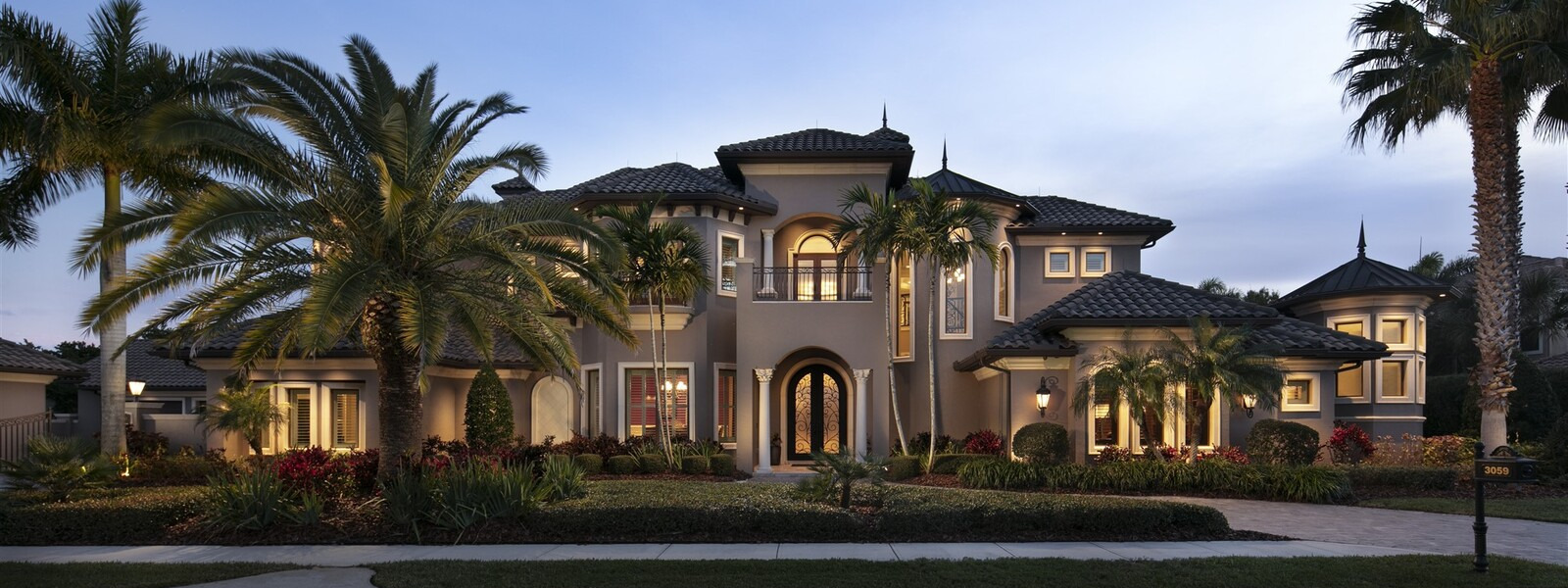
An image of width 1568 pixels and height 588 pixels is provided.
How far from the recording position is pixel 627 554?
11.0m

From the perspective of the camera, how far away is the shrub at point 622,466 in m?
19.1

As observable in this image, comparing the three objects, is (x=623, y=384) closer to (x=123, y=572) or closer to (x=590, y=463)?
(x=590, y=463)

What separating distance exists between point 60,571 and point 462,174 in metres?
6.49

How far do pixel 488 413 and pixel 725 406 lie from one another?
5.13 meters

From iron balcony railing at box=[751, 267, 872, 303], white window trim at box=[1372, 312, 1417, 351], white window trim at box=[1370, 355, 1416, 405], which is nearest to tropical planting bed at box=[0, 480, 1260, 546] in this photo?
iron balcony railing at box=[751, 267, 872, 303]

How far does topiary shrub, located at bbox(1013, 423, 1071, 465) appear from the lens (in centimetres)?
1827

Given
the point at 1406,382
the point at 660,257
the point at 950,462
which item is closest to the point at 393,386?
the point at 660,257

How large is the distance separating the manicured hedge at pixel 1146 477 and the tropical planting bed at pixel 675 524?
4.64 metres

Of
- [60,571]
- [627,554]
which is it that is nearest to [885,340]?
[627,554]

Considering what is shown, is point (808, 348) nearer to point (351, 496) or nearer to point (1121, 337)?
point (1121, 337)

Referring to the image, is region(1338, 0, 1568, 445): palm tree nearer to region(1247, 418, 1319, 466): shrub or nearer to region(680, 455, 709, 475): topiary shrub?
region(1247, 418, 1319, 466): shrub

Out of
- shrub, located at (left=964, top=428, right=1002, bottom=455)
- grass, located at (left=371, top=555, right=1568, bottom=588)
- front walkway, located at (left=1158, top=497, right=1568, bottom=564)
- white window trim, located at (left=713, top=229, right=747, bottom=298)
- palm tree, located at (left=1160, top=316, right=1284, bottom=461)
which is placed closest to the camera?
Result: grass, located at (left=371, top=555, right=1568, bottom=588)

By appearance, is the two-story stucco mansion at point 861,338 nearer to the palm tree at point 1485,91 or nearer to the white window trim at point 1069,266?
the white window trim at point 1069,266

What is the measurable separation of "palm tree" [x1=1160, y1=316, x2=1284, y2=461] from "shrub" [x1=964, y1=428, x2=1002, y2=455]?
3782mm
